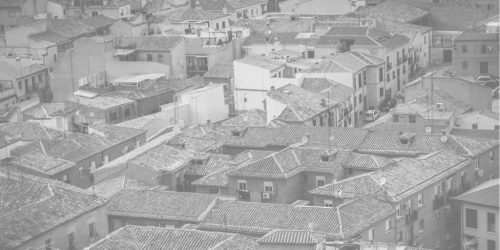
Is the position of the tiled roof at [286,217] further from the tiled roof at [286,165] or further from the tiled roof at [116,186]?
the tiled roof at [116,186]

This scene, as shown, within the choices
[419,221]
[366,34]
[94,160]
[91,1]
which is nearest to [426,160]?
[419,221]

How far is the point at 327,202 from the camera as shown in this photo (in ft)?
113

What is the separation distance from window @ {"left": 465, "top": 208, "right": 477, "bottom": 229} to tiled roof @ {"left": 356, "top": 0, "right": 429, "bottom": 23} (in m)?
23.3

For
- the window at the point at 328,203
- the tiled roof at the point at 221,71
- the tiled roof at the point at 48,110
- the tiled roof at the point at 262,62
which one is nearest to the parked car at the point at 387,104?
the tiled roof at the point at 262,62

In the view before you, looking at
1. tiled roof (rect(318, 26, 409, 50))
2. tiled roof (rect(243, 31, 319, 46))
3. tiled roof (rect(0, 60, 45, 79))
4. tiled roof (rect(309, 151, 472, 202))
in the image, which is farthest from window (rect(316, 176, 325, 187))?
tiled roof (rect(0, 60, 45, 79))

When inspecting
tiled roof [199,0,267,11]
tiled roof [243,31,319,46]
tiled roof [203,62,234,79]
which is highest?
tiled roof [199,0,267,11]

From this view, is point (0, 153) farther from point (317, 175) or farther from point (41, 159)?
point (317, 175)

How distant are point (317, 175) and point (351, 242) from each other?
20.9 feet

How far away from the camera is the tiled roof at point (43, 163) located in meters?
38.4

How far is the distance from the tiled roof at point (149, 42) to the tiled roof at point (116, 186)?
1604cm

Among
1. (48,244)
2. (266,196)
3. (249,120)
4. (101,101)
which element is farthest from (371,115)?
(48,244)

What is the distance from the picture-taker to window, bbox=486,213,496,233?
34594 mm

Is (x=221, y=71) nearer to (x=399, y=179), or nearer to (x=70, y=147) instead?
(x=70, y=147)

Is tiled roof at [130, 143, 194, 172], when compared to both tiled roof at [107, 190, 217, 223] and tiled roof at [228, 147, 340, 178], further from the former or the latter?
tiled roof at [228, 147, 340, 178]
